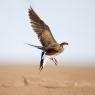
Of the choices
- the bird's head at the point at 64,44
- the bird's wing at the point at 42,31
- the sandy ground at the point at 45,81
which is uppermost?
the bird's wing at the point at 42,31

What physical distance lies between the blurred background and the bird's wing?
0.06 meters

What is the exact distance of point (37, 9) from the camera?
67.4 inches

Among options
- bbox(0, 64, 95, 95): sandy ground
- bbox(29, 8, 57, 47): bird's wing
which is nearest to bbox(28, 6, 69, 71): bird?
bbox(29, 8, 57, 47): bird's wing

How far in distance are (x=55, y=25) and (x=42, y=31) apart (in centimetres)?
10

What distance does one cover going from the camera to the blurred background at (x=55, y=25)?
5.66 ft

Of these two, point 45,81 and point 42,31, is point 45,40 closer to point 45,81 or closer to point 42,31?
point 42,31

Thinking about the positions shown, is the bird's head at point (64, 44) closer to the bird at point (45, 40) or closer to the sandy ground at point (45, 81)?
the bird at point (45, 40)

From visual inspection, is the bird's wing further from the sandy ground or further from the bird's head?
the sandy ground

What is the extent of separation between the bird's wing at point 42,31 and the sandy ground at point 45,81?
172 millimetres

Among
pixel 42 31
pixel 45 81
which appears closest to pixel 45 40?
pixel 42 31

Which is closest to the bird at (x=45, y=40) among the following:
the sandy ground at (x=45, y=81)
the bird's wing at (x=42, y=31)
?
the bird's wing at (x=42, y=31)

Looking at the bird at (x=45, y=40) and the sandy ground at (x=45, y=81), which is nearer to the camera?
the bird at (x=45, y=40)

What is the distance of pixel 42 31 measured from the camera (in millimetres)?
1647

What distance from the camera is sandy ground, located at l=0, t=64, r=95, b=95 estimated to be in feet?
5.87
